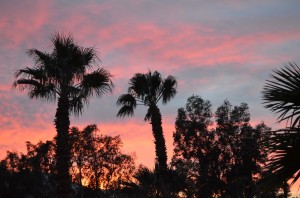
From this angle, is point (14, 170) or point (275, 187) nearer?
point (275, 187)

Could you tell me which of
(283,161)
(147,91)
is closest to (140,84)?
(147,91)

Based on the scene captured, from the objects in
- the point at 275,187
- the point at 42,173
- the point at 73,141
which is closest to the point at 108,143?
the point at 73,141

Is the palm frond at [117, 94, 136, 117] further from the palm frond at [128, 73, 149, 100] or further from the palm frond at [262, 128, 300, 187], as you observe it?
the palm frond at [262, 128, 300, 187]

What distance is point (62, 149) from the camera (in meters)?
18.1

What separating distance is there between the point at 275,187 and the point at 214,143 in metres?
45.6

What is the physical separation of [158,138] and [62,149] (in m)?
9.50

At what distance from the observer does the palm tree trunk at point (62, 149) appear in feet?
57.6

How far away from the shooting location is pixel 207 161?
51344 mm

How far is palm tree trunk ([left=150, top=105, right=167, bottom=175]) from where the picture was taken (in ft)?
84.1

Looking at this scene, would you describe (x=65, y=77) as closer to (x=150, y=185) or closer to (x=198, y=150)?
(x=150, y=185)

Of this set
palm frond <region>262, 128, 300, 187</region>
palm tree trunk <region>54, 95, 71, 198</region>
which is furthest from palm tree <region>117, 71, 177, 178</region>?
palm frond <region>262, 128, 300, 187</region>

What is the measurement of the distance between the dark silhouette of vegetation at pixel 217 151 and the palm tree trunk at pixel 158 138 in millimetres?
23621

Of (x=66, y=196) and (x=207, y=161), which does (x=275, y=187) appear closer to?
(x=66, y=196)

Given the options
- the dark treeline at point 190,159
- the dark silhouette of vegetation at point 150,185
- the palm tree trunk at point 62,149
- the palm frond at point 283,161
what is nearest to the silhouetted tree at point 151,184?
the dark silhouette of vegetation at point 150,185
